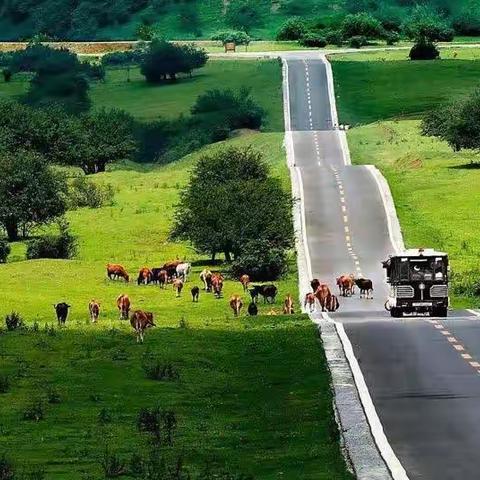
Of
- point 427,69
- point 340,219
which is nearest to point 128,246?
point 340,219

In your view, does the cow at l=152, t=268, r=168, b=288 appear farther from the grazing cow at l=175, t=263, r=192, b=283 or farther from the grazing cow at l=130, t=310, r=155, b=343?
the grazing cow at l=130, t=310, r=155, b=343

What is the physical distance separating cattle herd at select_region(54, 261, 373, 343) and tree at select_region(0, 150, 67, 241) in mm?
22290

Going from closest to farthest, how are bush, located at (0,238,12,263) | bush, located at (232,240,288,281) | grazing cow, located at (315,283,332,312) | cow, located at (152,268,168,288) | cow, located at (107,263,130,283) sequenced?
grazing cow, located at (315,283,332,312), cow, located at (152,268,168,288), cow, located at (107,263,130,283), bush, located at (232,240,288,281), bush, located at (0,238,12,263)

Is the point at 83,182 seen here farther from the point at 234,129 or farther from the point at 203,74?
the point at 203,74

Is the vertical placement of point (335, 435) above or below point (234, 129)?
above

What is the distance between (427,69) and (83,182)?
6478 cm

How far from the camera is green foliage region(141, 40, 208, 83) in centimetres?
18162

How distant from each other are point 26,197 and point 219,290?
32.6m

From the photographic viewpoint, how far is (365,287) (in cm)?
6938

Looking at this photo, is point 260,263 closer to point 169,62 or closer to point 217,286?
point 217,286

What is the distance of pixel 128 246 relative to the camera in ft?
304

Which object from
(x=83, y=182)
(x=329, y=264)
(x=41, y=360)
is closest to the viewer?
(x=41, y=360)

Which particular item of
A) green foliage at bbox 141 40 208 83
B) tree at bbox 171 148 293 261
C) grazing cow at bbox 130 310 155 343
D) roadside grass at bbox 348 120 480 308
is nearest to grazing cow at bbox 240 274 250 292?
tree at bbox 171 148 293 261

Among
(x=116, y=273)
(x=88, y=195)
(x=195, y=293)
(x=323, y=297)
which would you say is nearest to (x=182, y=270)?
(x=116, y=273)
